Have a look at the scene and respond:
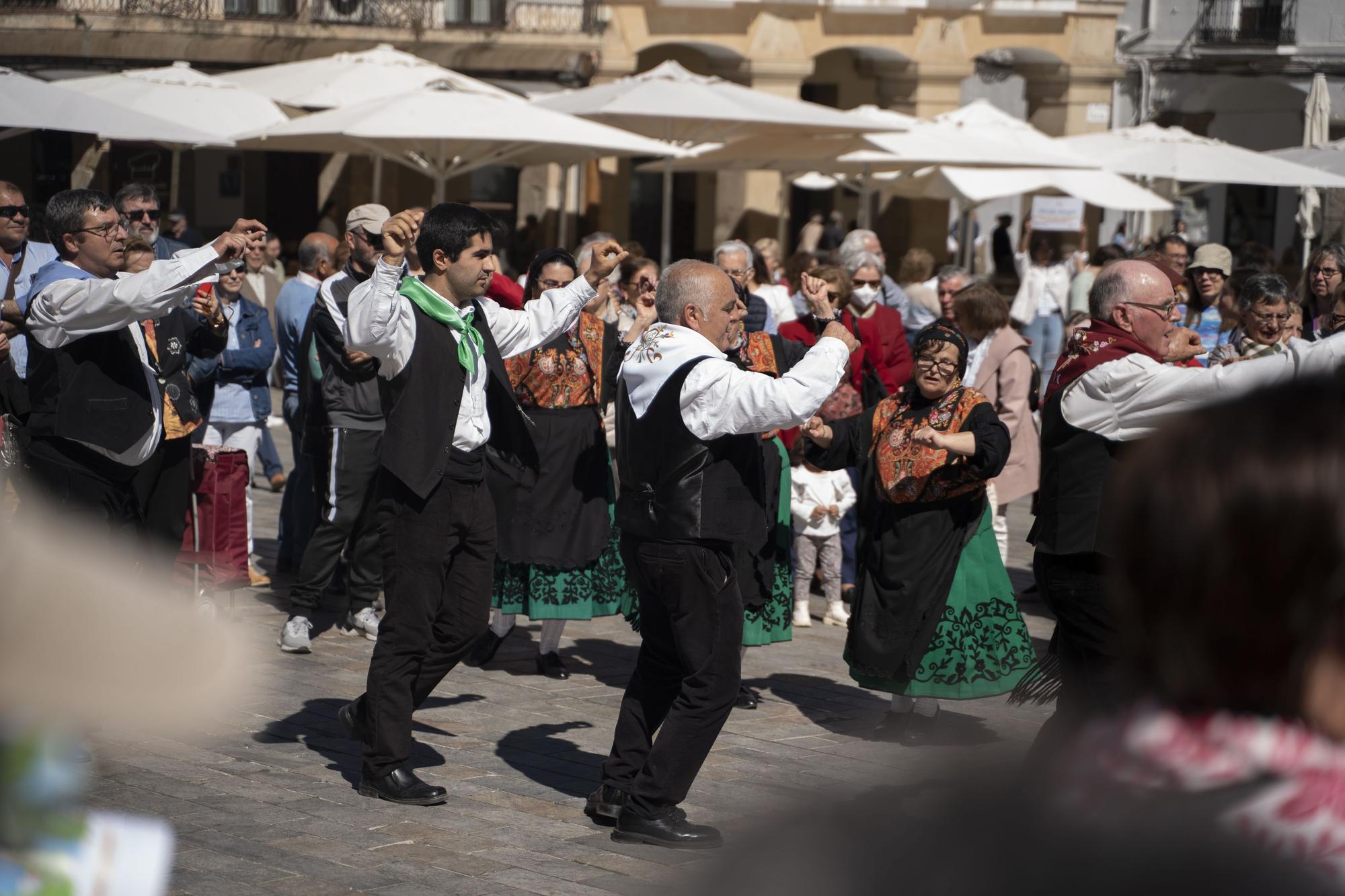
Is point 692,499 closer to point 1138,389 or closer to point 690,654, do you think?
point 690,654

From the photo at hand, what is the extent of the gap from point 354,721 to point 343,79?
11964 millimetres

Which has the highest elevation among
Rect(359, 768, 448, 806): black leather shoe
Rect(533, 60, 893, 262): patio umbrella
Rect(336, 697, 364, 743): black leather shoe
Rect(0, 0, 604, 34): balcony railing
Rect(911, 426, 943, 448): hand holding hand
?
Rect(0, 0, 604, 34): balcony railing

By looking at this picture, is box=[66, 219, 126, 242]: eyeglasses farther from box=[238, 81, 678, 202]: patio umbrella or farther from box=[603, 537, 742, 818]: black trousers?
box=[238, 81, 678, 202]: patio umbrella

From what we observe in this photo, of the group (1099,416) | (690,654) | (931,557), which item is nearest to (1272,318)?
(931,557)

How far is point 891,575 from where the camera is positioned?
6895mm

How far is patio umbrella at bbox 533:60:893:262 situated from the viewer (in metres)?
15.3

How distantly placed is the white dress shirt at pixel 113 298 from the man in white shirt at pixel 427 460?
1.82ft

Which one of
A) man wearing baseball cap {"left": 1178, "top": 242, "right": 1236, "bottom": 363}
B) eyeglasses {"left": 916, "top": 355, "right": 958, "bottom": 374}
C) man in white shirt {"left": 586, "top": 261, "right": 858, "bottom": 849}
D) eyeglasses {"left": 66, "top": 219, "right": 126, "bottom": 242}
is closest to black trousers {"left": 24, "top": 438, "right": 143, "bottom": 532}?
eyeglasses {"left": 66, "top": 219, "right": 126, "bottom": 242}

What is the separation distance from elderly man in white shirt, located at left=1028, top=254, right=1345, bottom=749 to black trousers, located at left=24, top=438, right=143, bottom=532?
3.28 metres

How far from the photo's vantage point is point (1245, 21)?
124 feet

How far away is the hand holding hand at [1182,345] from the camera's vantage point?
5594 mm

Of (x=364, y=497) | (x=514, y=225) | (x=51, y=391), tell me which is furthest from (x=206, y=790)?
(x=514, y=225)

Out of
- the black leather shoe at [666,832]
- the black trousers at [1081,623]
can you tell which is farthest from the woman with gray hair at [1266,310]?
the black leather shoe at [666,832]

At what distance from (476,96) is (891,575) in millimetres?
8526
